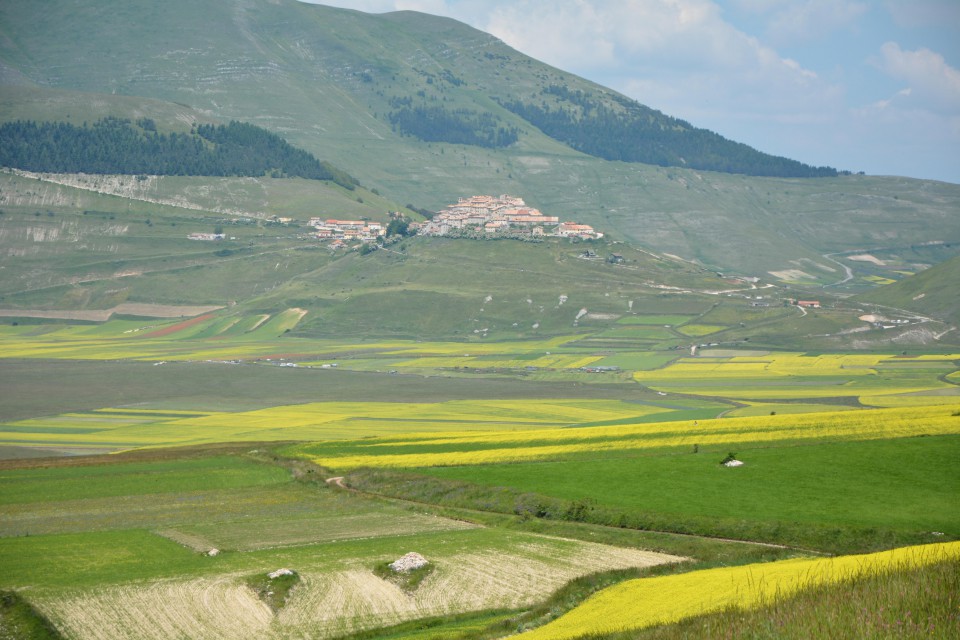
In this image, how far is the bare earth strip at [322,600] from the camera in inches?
1384

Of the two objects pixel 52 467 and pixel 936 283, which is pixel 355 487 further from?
pixel 936 283

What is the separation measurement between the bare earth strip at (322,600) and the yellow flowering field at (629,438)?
22401 millimetres

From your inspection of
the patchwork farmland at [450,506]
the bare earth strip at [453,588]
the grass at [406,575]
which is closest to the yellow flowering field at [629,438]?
the patchwork farmland at [450,506]

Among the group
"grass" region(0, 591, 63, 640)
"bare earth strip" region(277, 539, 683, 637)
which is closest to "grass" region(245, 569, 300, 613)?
"bare earth strip" region(277, 539, 683, 637)

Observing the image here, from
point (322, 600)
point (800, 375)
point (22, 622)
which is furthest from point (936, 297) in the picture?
point (22, 622)

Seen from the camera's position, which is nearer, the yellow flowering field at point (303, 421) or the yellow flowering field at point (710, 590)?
the yellow flowering field at point (710, 590)

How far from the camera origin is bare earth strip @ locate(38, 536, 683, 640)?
35.2 m

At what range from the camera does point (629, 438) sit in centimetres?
6881

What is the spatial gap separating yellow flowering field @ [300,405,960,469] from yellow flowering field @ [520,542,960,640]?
28.0m

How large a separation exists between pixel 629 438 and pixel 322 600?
3448cm

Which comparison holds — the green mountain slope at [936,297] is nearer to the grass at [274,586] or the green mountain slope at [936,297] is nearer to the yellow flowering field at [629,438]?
the yellow flowering field at [629,438]

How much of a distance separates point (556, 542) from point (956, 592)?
2381 centimetres

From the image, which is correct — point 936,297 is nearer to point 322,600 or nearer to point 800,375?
point 800,375

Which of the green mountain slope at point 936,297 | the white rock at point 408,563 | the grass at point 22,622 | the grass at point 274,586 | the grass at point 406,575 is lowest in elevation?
the grass at point 22,622
